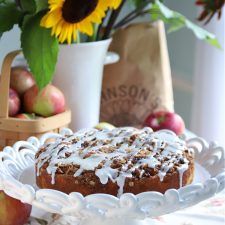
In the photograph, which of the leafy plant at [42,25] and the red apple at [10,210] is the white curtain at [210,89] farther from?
the red apple at [10,210]

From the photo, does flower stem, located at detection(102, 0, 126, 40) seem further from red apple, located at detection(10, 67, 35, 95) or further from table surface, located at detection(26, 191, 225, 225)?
table surface, located at detection(26, 191, 225, 225)

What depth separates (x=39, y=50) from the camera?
3.62 ft

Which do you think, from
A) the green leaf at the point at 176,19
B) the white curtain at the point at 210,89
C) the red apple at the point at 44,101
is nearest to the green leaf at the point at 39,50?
the red apple at the point at 44,101

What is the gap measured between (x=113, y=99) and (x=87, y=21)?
435 mm

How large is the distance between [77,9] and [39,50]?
11 cm

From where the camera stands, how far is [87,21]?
1.12m

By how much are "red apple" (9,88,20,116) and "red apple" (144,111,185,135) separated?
36 centimetres

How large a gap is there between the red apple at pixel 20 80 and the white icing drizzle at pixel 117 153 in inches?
11.4

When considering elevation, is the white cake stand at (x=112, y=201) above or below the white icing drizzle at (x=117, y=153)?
below

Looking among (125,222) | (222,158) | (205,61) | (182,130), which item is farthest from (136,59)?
(125,222)

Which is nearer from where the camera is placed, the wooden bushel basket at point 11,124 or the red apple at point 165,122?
the wooden bushel basket at point 11,124

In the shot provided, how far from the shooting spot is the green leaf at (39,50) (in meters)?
1.10

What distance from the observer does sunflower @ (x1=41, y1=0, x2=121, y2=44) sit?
3.47 feet

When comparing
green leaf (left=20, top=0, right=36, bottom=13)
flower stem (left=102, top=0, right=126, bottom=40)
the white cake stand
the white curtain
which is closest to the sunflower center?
green leaf (left=20, top=0, right=36, bottom=13)
